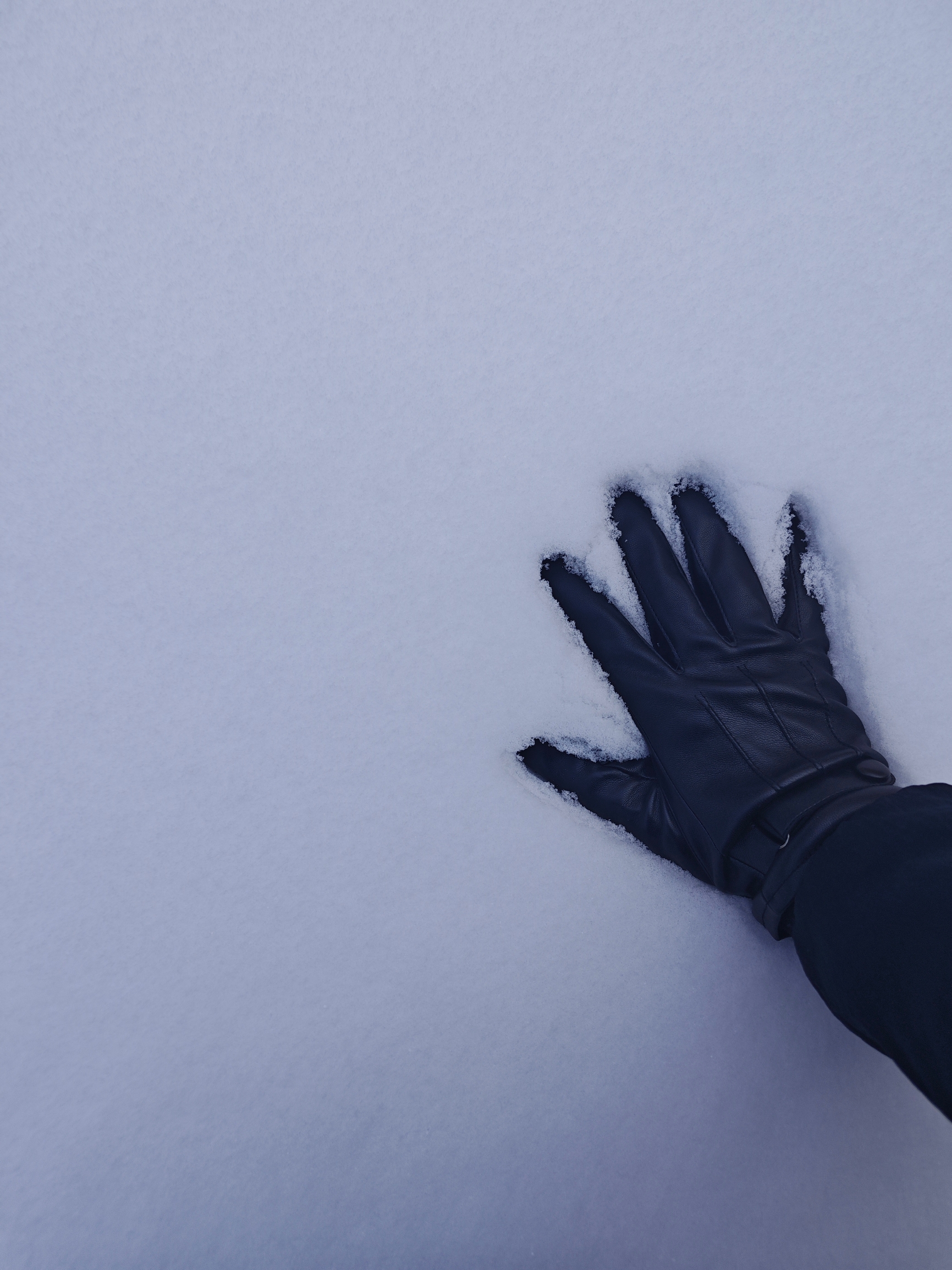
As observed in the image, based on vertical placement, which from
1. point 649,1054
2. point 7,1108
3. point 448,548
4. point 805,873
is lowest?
point 649,1054

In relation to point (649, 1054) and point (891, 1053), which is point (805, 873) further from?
Result: point (649, 1054)

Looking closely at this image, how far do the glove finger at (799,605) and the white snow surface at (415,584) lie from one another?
1.0 inches

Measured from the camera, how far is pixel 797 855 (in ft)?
2.32

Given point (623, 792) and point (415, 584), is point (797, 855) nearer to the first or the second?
point (623, 792)

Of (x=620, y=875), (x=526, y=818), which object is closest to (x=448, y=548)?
(x=526, y=818)

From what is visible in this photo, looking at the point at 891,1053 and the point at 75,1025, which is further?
the point at 75,1025

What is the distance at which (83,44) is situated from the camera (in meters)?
0.78

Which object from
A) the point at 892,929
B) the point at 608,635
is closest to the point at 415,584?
the point at 608,635

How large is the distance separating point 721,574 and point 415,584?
354 mm

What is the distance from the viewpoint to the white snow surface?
0.81 metres

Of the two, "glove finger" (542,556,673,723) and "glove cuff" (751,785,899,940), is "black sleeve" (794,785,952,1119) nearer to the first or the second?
"glove cuff" (751,785,899,940)

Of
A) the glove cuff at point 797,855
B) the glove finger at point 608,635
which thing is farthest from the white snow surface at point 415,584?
the glove cuff at point 797,855

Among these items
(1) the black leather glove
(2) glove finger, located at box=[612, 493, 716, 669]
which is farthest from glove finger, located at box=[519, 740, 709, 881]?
(2) glove finger, located at box=[612, 493, 716, 669]

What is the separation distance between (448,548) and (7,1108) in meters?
0.81
